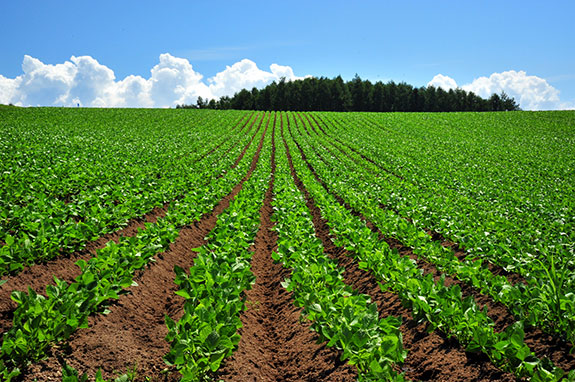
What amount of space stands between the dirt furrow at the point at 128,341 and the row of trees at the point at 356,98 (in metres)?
95.0

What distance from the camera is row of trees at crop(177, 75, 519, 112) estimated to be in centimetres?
9744

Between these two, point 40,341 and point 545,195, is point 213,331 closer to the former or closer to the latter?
point 40,341

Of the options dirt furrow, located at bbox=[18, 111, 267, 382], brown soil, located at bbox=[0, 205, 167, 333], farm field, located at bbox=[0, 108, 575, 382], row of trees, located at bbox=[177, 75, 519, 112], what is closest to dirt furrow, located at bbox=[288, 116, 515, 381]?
farm field, located at bbox=[0, 108, 575, 382]

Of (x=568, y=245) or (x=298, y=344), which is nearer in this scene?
(x=298, y=344)

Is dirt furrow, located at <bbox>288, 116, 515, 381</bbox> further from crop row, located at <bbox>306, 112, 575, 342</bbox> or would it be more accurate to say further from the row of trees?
the row of trees

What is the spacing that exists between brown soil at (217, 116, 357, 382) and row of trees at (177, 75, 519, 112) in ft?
311

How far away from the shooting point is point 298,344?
4199 mm

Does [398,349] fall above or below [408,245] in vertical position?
above

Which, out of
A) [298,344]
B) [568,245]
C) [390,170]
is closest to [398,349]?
[298,344]

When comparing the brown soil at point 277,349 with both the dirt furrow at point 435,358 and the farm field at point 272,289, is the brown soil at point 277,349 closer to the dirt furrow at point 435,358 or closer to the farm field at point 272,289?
the farm field at point 272,289

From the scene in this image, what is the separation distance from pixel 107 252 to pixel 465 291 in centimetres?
599

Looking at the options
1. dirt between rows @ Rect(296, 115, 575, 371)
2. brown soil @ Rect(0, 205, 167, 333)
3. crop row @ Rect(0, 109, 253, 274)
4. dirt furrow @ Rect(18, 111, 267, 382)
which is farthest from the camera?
crop row @ Rect(0, 109, 253, 274)

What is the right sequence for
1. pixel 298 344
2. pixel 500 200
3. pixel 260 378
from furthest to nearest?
pixel 500 200
pixel 298 344
pixel 260 378

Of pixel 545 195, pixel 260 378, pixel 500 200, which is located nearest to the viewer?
pixel 260 378
